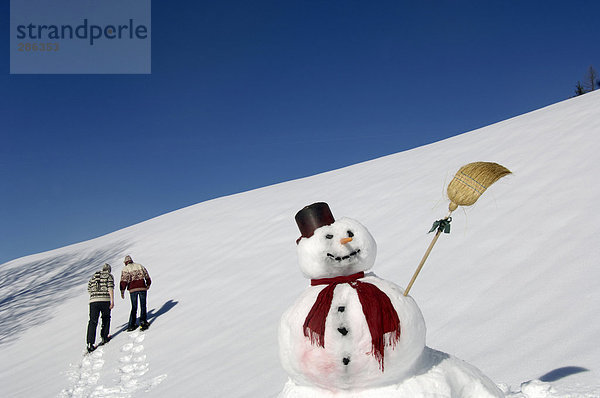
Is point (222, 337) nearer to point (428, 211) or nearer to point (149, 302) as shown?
point (149, 302)

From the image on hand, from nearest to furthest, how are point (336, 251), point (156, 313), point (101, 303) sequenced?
point (336, 251), point (101, 303), point (156, 313)

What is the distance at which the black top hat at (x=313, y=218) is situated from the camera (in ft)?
6.48

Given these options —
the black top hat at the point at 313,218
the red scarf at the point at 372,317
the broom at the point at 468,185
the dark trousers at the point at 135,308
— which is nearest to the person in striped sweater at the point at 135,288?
the dark trousers at the point at 135,308

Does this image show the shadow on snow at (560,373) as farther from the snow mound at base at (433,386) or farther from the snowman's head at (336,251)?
the snowman's head at (336,251)

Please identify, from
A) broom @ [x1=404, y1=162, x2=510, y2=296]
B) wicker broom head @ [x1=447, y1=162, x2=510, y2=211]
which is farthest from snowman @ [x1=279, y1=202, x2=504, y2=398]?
wicker broom head @ [x1=447, y1=162, x2=510, y2=211]

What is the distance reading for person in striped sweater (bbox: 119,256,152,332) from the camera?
6.75m

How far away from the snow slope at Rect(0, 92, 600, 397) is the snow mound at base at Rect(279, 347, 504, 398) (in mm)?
916

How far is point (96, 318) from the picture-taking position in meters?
6.62

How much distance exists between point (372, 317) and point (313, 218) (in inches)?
20.7

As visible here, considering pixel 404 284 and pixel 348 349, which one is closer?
pixel 348 349

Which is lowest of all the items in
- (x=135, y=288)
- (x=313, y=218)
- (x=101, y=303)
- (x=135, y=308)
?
(x=135, y=308)

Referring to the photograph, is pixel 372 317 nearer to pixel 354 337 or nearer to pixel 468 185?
pixel 354 337

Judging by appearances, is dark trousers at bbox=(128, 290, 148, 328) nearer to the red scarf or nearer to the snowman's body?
the snowman's body

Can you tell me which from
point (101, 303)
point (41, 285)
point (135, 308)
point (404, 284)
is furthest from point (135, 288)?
point (41, 285)
